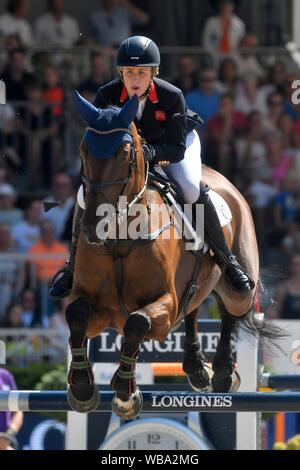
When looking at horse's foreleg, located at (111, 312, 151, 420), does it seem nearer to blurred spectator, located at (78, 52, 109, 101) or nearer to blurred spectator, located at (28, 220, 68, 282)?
blurred spectator, located at (28, 220, 68, 282)

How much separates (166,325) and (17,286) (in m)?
5.78

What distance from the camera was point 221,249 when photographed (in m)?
7.33

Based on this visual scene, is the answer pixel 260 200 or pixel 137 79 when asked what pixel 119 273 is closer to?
pixel 137 79

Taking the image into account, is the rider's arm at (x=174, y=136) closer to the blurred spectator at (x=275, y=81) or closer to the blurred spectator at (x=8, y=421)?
the blurred spectator at (x=8, y=421)

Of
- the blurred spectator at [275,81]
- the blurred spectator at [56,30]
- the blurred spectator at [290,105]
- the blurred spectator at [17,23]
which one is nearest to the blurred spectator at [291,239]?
the blurred spectator at [290,105]

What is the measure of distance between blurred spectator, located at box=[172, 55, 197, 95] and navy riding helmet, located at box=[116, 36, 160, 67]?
7.23 m

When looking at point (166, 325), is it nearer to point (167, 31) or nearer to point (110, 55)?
point (110, 55)

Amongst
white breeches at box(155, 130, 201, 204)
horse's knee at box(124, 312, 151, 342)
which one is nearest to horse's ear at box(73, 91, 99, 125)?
white breeches at box(155, 130, 201, 204)

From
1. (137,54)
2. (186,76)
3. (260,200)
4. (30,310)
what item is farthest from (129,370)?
(186,76)

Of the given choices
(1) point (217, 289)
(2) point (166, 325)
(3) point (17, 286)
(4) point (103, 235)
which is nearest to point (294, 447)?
(1) point (217, 289)

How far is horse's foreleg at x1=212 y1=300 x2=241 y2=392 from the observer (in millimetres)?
7742

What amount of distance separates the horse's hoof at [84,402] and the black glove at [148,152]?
1.16 metres

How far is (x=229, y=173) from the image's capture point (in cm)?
1365

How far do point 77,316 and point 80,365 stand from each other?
0.89 feet
